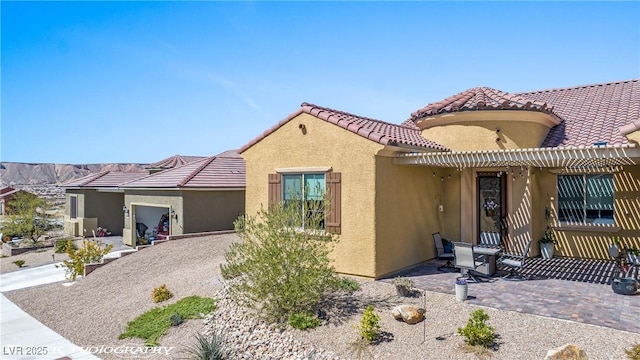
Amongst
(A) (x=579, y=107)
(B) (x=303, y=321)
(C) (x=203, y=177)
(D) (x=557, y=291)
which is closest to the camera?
(B) (x=303, y=321)

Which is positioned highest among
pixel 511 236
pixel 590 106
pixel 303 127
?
pixel 590 106

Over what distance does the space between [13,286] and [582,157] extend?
85.3 feet

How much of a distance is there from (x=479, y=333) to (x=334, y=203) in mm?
7122

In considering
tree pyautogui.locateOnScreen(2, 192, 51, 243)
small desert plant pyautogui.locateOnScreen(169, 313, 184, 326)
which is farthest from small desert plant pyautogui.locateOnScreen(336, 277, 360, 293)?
tree pyautogui.locateOnScreen(2, 192, 51, 243)

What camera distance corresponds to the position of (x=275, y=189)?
1661 centimetres

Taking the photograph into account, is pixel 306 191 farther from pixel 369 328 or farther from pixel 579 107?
pixel 579 107

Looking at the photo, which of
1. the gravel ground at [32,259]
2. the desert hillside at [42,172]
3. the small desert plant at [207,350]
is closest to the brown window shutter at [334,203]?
the small desert plant at [207,350]

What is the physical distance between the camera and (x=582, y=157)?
1200 centimetres

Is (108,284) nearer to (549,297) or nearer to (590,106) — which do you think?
(549,297)

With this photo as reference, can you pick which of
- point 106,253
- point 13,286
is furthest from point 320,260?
point 13,286

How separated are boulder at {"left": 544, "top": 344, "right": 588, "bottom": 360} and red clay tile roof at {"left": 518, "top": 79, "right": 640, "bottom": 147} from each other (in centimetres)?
1144

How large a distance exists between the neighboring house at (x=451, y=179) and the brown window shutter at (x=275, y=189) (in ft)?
0.14

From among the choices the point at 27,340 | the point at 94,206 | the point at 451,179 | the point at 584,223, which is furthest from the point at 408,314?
the point at 94,206

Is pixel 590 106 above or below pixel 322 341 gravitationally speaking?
above
